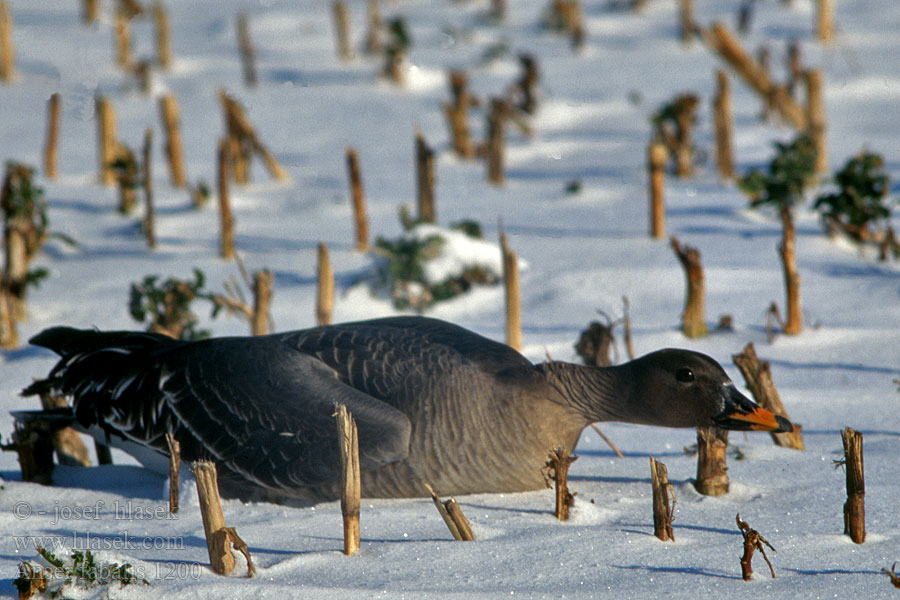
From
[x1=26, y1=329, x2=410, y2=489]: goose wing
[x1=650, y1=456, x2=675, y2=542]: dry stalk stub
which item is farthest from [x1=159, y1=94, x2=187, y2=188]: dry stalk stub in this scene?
[x1=650, y1=456, x2=675, y2=542]: dry stalk stub

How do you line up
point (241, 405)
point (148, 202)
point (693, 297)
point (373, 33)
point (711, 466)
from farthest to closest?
point (373, 33), point (148, 202), point (693, 297), point (241, 405), point (711, 466)

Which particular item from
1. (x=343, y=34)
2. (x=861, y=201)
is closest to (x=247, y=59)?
(x=343, y=34)

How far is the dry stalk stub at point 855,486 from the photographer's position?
111 inches

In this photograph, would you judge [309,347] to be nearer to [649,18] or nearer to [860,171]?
[860,171]

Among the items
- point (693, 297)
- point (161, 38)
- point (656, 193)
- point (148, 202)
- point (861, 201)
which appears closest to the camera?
point (693, 297)

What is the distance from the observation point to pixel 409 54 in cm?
1239

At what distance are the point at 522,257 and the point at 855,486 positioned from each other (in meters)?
4.03

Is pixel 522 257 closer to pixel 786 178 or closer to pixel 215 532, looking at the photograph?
pixel 786 178

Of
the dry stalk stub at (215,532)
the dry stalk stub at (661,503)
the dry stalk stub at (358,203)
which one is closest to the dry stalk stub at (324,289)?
the dry stalk stub at (358,203)

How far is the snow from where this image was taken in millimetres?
2805

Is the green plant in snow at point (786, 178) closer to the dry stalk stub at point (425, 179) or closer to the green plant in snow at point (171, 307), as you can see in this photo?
the dry stalk stub at point (425, 179)

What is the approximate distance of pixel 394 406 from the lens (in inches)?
139

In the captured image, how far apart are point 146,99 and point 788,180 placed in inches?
285

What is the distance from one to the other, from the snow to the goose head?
22 centimetres
